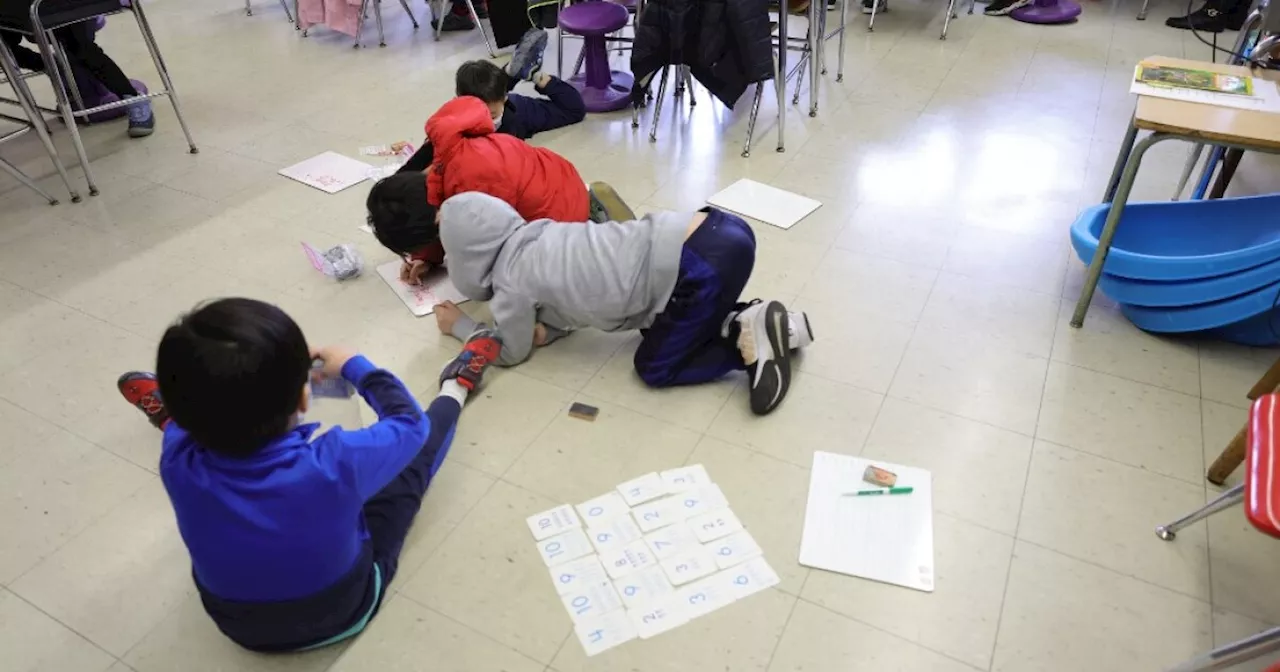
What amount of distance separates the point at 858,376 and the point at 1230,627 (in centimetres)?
90

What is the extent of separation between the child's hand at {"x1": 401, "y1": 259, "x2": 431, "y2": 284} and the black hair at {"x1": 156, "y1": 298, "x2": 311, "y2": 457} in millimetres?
1345

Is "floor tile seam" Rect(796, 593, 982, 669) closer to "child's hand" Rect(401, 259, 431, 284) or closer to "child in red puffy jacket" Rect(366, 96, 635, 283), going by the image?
"child in red puffy jacket" Rect(366, 96, 635, 283)

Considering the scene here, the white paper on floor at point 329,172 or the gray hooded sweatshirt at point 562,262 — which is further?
the white paper on floor at point 329,172

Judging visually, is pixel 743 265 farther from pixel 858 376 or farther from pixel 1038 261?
pixel 1038 261

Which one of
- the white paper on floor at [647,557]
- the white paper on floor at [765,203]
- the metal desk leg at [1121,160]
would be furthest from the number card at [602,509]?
the metal desk leg at [1121,160]

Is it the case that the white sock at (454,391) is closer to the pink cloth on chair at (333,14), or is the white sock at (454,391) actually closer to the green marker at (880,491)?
the green marker at (880,491)

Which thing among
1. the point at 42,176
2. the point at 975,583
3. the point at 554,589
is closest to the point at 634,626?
the point at 554,589

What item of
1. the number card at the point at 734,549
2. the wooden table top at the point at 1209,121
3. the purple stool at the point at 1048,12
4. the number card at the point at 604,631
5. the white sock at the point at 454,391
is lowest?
the purple stool at the point at 1048,12

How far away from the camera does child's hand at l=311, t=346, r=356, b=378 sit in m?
1.51

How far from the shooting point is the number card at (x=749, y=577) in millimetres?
1539

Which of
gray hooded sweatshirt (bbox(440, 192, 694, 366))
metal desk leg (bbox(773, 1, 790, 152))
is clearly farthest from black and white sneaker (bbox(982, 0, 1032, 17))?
gray hooded sweatshirt (bbox(440, 192, 694, 366))

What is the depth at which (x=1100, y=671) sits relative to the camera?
4.57 ft

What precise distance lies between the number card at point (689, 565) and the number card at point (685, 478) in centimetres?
17

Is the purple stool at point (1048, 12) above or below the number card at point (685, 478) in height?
below
